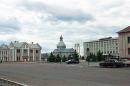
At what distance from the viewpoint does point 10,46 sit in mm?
181625

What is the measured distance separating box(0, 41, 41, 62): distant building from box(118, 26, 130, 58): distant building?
314ft

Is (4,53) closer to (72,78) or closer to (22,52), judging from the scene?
(22,52)

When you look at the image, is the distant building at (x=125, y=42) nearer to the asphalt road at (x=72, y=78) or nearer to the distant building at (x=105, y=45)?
the asphalt road at (x=72, y=78)

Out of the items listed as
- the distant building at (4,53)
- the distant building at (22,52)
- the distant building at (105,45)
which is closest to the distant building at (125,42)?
the distant building at (105,45)

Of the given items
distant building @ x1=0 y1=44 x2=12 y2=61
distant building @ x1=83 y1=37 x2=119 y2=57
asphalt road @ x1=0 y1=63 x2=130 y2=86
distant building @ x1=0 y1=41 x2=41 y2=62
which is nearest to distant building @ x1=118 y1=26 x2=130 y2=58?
asphalt road @ x1=0 y1=63 x2=130 y2=86

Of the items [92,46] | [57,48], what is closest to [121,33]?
[92,46]

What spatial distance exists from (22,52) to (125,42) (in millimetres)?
101599

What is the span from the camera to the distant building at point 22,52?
178 metres

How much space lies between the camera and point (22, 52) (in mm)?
179625

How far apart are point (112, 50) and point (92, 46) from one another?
1637cm

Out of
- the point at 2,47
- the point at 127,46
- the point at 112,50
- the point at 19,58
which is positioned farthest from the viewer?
the point at 2,47

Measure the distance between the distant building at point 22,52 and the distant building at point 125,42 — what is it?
95804 mm

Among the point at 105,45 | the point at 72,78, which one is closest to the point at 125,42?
the point at 72,78

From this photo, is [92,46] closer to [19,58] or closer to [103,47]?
[103,47]
